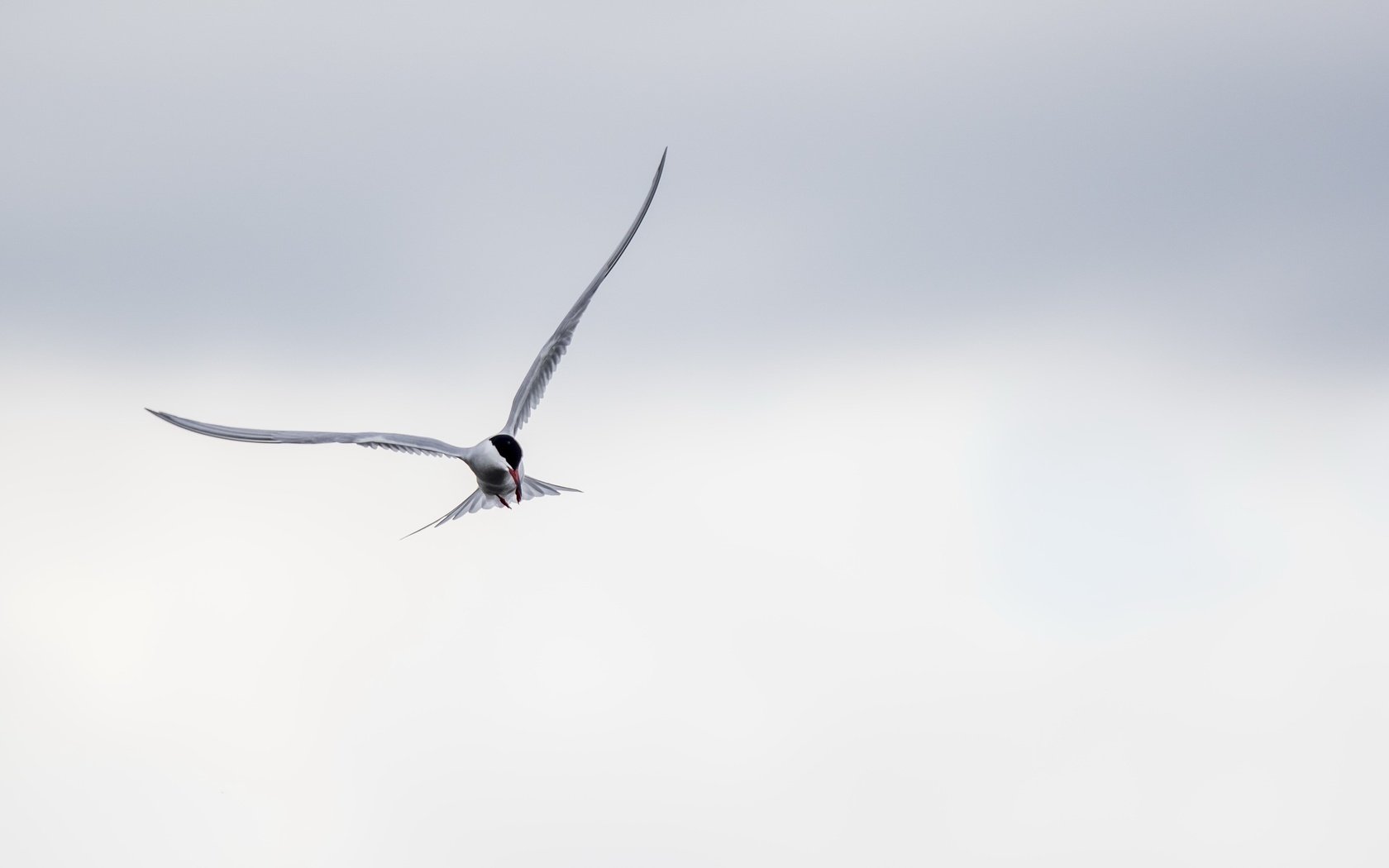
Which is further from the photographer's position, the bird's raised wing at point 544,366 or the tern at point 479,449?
the bird's raised wing at point 544,366

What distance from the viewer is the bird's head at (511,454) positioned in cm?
1875

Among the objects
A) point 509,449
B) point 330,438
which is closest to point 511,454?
point 509,449

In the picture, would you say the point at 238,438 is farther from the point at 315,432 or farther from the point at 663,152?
the point at 663,152

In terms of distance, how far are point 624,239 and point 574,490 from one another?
10.3 feet

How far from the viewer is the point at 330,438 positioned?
19.0m

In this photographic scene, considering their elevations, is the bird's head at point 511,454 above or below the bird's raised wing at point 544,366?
below

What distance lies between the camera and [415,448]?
19703mm

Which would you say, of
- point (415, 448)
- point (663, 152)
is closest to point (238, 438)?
point (415, 448)

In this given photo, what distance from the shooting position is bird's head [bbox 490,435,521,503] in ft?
61.5

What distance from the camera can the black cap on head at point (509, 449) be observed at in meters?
18.8

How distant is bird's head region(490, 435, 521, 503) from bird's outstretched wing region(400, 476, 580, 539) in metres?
0.81

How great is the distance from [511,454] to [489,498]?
1.34 metres

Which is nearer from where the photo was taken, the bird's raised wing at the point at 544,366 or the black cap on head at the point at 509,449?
the black cap on head at the point at 509,449

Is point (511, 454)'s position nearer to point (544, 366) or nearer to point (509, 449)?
point (509, 449)
